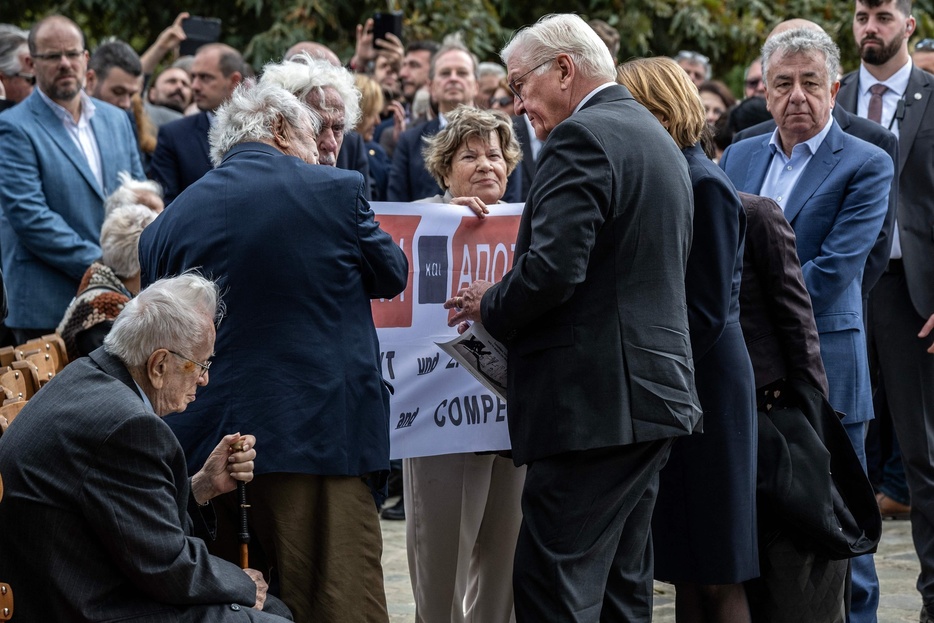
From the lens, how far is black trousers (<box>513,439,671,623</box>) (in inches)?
146

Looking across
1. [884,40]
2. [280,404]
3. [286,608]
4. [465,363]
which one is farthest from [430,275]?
[884,40]

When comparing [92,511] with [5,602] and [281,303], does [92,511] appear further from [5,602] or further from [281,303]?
[281,303]

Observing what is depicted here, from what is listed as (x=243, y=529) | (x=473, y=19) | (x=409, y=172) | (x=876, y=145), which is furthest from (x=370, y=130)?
(x=473, y=19)

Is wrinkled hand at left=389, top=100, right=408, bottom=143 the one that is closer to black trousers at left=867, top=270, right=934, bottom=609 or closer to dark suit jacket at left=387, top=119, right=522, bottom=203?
dark suit jacket at left=387, top=119, right=522, bottom=203

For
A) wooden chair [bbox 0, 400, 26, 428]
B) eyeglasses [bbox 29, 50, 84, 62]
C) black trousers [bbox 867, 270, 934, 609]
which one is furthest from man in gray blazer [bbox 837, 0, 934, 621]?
eyeglasses [bbox 29, 50, 84, 62]

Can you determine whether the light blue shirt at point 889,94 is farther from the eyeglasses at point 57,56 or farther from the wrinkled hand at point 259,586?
the eyeglasses at point 57,56

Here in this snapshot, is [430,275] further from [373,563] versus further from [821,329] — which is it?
[821,329]

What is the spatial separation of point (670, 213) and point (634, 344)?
0.41m

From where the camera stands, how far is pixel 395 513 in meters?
7.42

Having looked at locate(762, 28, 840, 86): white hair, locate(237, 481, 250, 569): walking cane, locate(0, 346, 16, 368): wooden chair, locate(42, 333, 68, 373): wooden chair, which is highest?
locate(762, 28, 840, 86): white hair

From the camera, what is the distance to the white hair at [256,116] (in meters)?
4.04

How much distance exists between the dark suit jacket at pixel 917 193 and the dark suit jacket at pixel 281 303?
3.14m

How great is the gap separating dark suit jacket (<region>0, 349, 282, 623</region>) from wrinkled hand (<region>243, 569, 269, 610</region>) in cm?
43

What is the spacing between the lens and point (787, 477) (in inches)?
172
